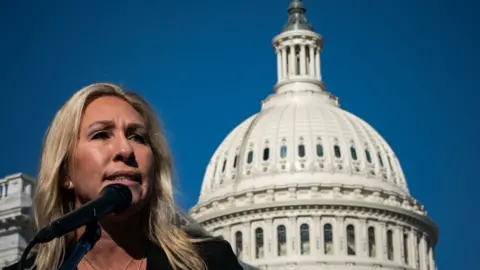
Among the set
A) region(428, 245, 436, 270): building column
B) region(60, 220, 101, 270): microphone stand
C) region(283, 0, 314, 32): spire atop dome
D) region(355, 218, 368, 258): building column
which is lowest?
A: region(60, 220, 101, 270): microphone stand

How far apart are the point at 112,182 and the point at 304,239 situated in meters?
102

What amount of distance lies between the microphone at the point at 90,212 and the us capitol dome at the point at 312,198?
9855cm

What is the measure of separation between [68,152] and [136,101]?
0.48 m

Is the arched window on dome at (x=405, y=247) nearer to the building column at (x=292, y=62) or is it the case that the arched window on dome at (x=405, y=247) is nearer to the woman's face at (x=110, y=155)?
the building column at (x=292, y=62)

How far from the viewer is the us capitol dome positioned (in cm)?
10575

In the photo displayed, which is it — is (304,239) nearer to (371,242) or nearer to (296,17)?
(371,242)

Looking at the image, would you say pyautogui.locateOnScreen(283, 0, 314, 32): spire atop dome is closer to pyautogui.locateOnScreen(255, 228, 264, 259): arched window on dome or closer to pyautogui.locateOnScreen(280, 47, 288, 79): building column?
pyautogui.locateOnScreen(280, 47, 288, 79): building column

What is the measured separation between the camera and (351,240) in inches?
4225

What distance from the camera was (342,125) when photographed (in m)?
112

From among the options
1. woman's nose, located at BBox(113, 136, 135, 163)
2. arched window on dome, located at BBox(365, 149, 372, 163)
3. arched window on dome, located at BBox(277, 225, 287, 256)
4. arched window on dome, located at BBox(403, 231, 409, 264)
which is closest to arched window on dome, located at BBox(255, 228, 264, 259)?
arched window on dome, located at BBox(277, 225, 287, 256)

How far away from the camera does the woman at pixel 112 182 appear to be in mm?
5781

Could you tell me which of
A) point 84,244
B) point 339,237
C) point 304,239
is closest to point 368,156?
point 339,237

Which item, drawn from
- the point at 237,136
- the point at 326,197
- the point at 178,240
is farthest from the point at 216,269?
the point at 237,136

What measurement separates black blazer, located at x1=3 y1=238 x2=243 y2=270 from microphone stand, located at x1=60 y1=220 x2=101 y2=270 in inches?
11.3
